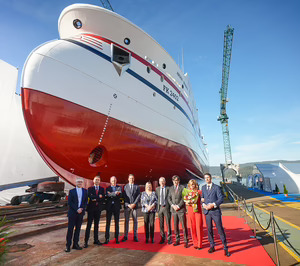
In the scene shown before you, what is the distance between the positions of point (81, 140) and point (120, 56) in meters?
3.89

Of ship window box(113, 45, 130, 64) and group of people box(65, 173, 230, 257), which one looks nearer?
group of people box(65, 173, 230, 257)

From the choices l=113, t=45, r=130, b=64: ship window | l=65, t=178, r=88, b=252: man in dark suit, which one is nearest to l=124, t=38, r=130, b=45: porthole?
l=113, t=45, r=130, b=64: ship window

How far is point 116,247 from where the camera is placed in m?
3.94

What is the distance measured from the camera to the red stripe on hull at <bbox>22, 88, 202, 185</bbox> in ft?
19.6

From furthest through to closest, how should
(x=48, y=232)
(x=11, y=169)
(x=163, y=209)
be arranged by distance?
(x=11, y=169) → (x=48, y=232) → (x=163, y=209)

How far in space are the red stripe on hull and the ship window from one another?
8.35 ft

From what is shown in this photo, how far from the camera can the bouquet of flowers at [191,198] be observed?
13.3 feet

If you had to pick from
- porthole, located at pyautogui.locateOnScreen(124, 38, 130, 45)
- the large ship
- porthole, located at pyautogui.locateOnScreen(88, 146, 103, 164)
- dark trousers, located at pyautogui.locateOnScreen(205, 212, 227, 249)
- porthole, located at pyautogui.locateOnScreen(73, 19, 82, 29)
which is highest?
porthole, located at pyautogui.locateOnScreen(73, 19, 82, 29)

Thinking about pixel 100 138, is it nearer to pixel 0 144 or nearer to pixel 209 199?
pixel 209 199

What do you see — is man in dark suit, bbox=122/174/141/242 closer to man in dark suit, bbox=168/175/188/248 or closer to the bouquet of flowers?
man in dark suit, bbox=168/175/188/248

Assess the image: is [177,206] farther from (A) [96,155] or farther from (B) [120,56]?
(B) [120,56]

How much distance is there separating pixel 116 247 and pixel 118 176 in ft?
15.1

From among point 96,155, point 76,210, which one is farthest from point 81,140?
point 76,210

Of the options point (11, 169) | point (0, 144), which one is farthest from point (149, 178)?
point (0, 144)
